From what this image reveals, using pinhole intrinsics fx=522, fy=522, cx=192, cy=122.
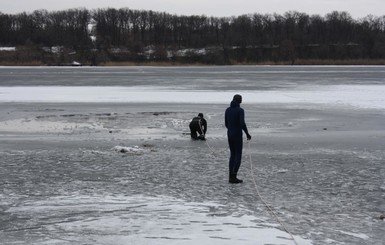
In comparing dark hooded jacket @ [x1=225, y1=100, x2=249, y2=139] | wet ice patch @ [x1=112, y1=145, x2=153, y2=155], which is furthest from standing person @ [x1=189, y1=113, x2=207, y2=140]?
dark hooded jacket @ [x1=225, y1=100, x2=249, y2=139]

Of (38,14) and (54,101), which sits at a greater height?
(38,14)

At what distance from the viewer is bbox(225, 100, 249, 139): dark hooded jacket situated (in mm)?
9570

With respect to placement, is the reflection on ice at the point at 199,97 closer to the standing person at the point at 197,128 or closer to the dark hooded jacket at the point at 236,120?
the standing person at the point at 197,128

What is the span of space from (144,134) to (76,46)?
116 meters

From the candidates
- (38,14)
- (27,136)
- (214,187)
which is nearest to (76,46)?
(38,14)

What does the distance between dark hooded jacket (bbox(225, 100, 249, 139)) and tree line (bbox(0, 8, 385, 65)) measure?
346 ft

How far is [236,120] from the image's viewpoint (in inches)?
379

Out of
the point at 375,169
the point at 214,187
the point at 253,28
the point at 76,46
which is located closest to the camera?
the point at 214,187

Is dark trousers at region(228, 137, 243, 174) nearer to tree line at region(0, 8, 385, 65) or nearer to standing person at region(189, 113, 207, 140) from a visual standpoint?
standing person at region(189, 113, 207, 140)

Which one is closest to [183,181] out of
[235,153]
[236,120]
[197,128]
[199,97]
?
[235,153]

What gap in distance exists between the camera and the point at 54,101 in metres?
28.0

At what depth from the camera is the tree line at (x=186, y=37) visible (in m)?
120

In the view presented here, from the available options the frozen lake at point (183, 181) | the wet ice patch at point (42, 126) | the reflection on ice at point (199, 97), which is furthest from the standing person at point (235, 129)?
the reflection on ice at point (199, 97)

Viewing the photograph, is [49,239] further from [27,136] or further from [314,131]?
[314,131]
